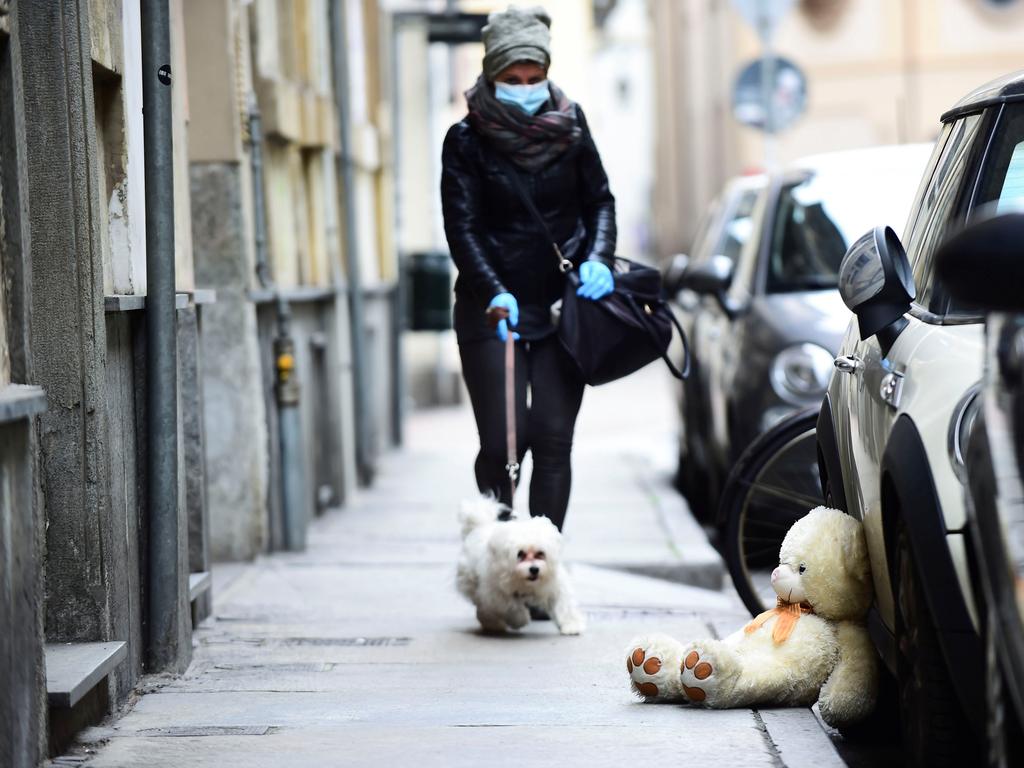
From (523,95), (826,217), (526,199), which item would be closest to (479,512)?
(526,199)

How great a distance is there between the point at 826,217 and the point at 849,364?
14.1 feet

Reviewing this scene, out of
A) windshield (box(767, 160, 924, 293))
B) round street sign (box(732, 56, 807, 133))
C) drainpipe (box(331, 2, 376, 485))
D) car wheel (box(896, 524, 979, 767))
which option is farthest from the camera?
round street sign (box(732, 56, 807, 133))

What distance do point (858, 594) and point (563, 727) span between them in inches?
34.1

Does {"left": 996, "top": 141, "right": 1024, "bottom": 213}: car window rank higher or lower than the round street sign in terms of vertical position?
lower

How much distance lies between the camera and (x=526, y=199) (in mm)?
7047

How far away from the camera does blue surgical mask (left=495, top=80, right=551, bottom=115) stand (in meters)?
6.98

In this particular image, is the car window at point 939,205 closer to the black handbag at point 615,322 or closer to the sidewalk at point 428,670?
the sidewalk at point 428,670

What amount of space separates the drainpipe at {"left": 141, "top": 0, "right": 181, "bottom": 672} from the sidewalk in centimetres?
37

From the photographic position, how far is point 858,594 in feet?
16.5

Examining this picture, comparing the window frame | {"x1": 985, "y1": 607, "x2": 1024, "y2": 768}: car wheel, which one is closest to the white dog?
the window frame

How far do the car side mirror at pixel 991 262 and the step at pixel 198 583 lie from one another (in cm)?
389

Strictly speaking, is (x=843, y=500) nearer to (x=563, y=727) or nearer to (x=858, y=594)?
(x=858, y=594)

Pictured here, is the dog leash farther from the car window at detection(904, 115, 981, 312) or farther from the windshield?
the windshield

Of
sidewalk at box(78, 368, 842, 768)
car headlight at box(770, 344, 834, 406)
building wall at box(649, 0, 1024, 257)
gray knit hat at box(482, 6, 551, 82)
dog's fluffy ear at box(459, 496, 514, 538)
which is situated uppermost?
building wall at box(649, 0, 1024, 257)
